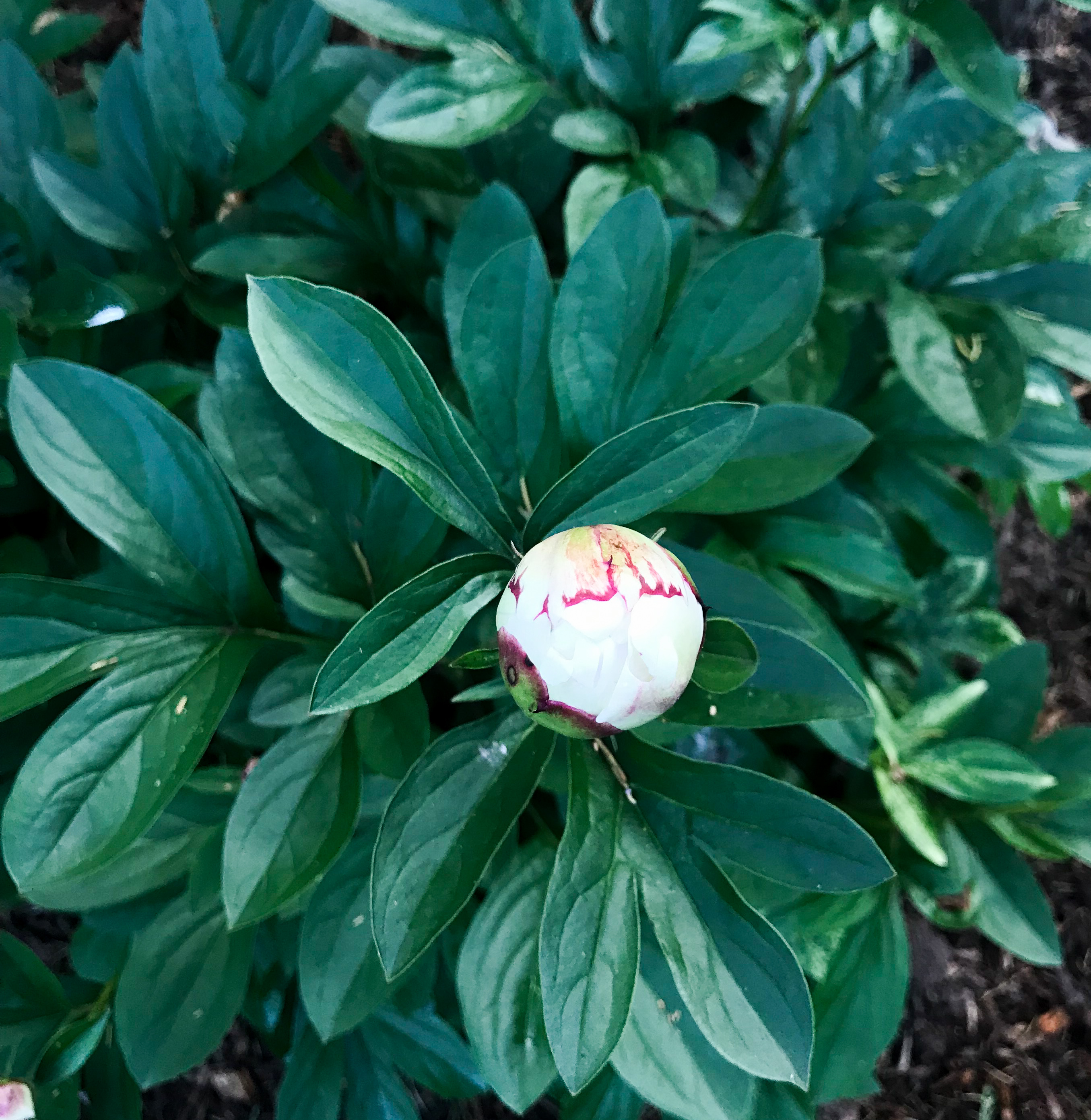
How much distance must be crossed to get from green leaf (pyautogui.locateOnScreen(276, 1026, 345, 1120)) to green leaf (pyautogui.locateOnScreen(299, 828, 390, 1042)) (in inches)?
7.7

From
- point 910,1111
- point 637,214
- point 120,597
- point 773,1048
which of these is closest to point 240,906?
point 120,597

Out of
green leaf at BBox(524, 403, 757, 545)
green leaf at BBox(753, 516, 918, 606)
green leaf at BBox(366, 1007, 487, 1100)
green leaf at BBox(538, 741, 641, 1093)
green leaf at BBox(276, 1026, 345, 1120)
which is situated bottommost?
green leaf at BBox(366, 1007, 487, 1100)

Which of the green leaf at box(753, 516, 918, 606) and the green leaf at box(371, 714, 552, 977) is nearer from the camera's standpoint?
the green leaf at box(371, 714, 552, 977)

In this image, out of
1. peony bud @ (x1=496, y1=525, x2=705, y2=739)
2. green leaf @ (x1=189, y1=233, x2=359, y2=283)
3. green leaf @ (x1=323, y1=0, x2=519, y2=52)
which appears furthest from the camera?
green leaf @ (x1=189, y1=233, x2=359, y2=283)

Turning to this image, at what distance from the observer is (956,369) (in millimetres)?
754

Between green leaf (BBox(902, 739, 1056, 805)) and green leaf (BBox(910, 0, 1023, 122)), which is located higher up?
green leaf (BBox(910, 0, 1023, 122))

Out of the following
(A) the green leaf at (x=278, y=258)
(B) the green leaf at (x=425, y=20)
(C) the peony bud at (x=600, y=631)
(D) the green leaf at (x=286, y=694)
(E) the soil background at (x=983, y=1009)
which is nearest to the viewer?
(C) the peony bud at (x=600, y=631)

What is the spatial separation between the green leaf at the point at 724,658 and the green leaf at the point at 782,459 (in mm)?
160

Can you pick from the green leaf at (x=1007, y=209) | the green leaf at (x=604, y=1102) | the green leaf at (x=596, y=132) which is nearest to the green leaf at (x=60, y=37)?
the green leaf at (x=596, y=132)

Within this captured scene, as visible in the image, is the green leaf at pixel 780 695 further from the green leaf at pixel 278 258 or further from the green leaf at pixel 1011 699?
the green leaf at pixel 278 258

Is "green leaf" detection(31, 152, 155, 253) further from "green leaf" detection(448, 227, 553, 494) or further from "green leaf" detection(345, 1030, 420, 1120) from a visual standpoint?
"green leaf" detection(345, 1030, 420, 1120)

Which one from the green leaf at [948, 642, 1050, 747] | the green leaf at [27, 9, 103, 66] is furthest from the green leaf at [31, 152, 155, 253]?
the green leaf at [948, 642, 1050, 747]

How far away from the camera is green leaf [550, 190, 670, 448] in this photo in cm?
54

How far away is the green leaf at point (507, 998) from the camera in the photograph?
0.59 meters
